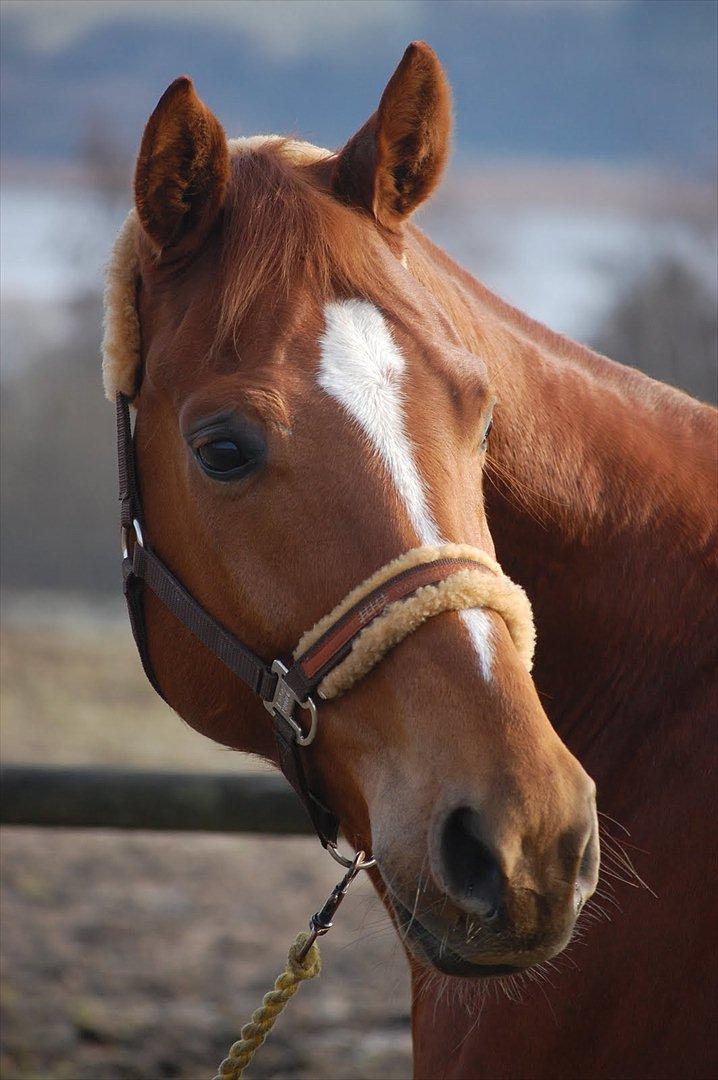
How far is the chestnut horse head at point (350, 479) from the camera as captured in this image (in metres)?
1.41

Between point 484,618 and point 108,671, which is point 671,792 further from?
point 108,671

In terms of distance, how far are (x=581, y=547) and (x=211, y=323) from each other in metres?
0.82

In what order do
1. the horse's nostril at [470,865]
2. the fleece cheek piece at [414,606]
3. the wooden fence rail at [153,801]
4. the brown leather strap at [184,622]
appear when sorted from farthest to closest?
the wooden fence rail at [153,801], the brown leather strap at [184,622], the fleece cheek piece at [414,606], the horse's nostril at [470,865]

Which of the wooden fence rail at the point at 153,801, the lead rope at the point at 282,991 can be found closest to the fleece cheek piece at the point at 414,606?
the lead rope at the point at 282,991

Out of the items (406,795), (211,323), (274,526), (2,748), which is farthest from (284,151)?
(2,748)

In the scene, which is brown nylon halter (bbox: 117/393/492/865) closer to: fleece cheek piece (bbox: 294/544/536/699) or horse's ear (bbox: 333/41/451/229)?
fleece cheek piece (bbox: 294/544/536/699)

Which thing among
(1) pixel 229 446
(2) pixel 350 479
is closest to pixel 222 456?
(1) pixel 229 446

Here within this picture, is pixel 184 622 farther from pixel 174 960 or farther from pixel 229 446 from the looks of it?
pixel 174 960

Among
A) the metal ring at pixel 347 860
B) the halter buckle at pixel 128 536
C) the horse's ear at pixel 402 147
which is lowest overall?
the metal ring at pixel 347 860

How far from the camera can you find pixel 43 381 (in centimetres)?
1977

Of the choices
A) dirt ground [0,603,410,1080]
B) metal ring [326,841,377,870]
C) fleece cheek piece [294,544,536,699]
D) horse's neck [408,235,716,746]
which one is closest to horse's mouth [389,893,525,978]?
metal ring [326,841,377,870]

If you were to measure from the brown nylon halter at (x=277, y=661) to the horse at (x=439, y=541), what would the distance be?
3 centimetres

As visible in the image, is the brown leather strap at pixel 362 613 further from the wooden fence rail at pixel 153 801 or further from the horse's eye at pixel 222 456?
the wooden fence rail at pixel 153 801

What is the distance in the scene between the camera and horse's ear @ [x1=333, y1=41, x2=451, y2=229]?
1.84 m
